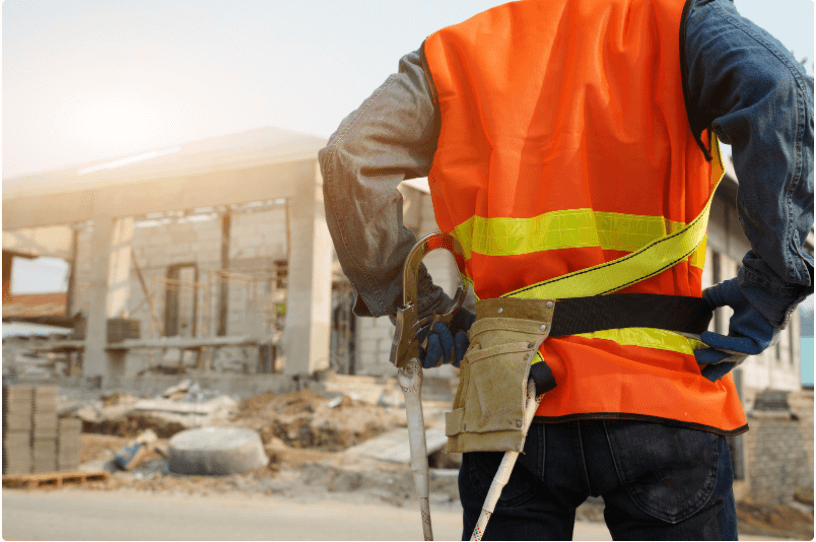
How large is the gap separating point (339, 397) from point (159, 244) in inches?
393

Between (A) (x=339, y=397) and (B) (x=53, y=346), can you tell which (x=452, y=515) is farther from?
(B) (x=53, y=346)

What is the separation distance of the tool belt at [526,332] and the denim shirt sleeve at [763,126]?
0.17 meters

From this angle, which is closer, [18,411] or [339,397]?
[18,411]

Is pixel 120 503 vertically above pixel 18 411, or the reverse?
pixel 18 411

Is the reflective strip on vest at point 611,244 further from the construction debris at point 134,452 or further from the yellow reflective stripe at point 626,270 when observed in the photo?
the construction debris at point 134,452

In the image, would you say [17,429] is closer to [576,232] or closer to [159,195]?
[159,195]

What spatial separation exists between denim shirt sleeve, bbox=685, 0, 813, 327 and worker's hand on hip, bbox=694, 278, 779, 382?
8 cm

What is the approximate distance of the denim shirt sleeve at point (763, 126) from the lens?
3.48 feet

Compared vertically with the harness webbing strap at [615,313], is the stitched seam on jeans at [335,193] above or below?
above

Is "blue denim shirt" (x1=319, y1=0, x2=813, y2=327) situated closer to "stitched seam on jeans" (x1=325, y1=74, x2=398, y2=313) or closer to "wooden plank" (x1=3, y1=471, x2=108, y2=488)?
"stitched seam on jeans" (x1=325, y1=74, x2=398, y2=313)

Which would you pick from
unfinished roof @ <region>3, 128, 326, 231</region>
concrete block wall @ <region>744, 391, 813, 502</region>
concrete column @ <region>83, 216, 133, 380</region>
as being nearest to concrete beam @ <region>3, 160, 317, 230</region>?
unfinished roof @ <region>3, 128, 326, 231</region>

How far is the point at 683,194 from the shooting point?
1199 mm

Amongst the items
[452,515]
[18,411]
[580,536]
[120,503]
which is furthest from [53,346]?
[580,536]

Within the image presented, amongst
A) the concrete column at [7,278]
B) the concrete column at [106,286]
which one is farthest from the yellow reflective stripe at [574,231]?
the concrete column at [7,278]
